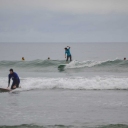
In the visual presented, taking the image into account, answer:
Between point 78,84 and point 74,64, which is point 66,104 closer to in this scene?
point 78,84

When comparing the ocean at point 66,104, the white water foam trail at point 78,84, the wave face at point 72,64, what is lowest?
the ocean at point 66,104

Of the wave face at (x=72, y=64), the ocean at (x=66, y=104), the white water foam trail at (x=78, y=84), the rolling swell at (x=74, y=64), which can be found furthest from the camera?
the rolling swell at (x=74, y=64)

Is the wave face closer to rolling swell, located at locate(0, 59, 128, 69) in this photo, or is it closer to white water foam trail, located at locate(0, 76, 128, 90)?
rolling swell, located at locate(0, 59, 128, 69)

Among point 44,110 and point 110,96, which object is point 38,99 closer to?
point 44,110

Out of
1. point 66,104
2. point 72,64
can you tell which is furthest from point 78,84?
point 72,64

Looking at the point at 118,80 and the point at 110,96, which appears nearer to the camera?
the point at 110,96

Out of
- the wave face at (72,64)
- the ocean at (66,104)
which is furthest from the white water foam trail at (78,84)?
the wave face at (72,64)

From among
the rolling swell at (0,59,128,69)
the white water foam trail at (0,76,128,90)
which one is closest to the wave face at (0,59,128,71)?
the rolling swell at (0,59,128,69)

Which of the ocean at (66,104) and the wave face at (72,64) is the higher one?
the wave face at (72,64)

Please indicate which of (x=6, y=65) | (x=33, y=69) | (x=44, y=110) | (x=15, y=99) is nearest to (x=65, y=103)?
(x=44, y=110)

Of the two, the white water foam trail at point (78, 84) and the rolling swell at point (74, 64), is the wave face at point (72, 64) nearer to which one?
the rolling swell at point (74, 64)

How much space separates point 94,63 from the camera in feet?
108

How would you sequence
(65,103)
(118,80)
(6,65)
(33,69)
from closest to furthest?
(65,103) → (118,80) → (33,69) → (6,65)

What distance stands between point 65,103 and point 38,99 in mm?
1688
